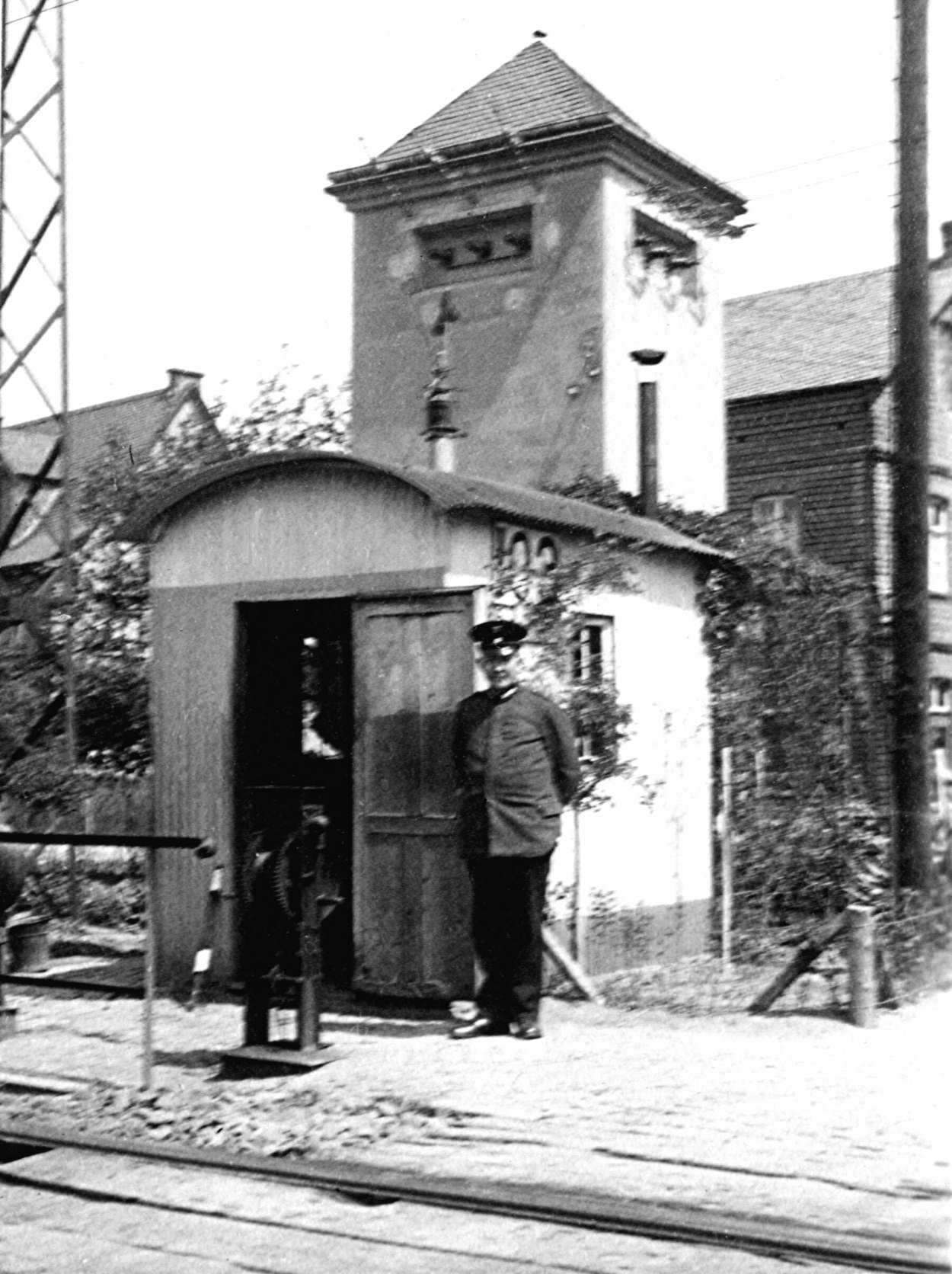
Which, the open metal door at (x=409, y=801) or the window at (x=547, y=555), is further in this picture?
the window at (x=547, y=555)

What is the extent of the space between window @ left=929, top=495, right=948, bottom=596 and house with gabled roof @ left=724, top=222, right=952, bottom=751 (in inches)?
3.4

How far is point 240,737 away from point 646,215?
1177cm

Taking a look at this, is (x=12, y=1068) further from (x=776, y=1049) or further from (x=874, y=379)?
(x=874, y=379)

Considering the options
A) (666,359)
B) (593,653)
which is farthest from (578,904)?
(666,359)

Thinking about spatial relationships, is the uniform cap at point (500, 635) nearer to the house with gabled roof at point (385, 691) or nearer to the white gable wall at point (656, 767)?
the house with gabled roof at point (385, 691)

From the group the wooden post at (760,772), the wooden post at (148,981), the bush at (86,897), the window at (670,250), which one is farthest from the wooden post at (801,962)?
the window at (670,250)

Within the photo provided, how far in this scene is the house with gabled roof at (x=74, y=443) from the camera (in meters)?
15.8

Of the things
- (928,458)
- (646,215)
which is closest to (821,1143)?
(928,458)

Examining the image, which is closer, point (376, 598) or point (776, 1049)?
point (776, 1049)

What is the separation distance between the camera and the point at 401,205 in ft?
68.5

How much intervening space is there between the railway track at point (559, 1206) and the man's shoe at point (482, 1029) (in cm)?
227

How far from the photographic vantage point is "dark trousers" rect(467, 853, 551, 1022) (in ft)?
27.7

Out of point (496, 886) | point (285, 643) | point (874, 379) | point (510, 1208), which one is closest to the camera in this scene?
point (510, 1208)

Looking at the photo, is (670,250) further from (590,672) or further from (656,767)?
(590,672)
